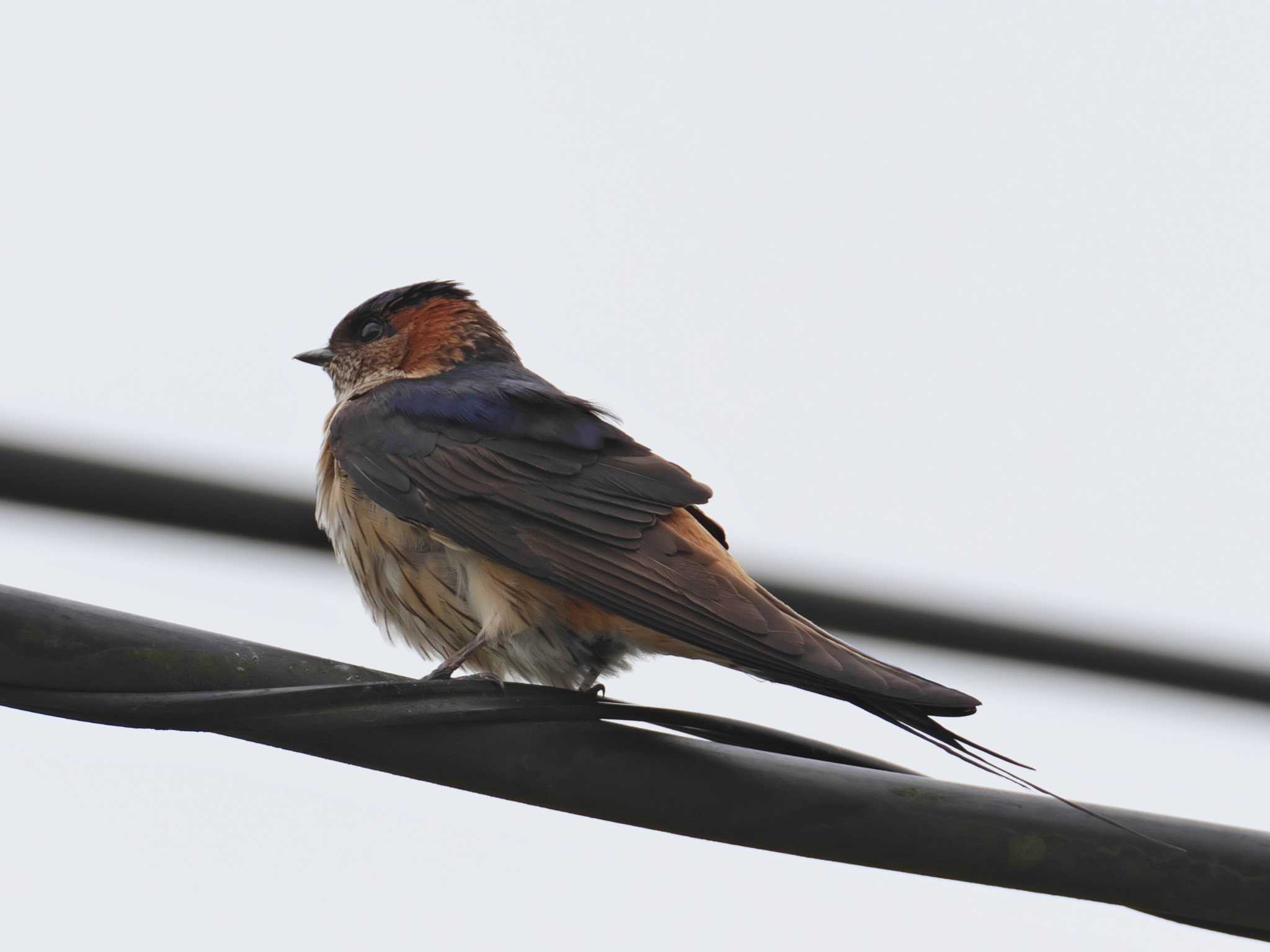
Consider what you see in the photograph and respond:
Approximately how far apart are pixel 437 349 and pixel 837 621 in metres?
1.60

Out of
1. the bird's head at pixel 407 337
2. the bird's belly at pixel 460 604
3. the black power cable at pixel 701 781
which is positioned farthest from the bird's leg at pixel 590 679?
the bird's head at pixel 407 337

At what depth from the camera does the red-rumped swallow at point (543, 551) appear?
272 cm

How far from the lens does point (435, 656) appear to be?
381 cm

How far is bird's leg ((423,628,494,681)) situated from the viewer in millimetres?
3332

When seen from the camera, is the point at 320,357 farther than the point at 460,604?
Yes

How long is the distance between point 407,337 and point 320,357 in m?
0.31

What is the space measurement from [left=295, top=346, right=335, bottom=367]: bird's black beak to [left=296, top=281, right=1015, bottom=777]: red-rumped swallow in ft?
2.51

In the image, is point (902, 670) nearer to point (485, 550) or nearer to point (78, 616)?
A: point (485, 550)

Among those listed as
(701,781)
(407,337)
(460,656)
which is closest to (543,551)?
(460,656)

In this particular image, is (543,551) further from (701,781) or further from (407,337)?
(407,337)

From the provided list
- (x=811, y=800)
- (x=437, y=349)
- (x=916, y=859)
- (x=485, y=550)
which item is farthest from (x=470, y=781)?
(x=437, y=349)

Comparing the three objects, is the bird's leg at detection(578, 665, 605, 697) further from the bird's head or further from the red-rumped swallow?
the bird's head

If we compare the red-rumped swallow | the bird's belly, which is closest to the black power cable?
the red-rumped swallow

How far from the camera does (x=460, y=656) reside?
11.1ft
